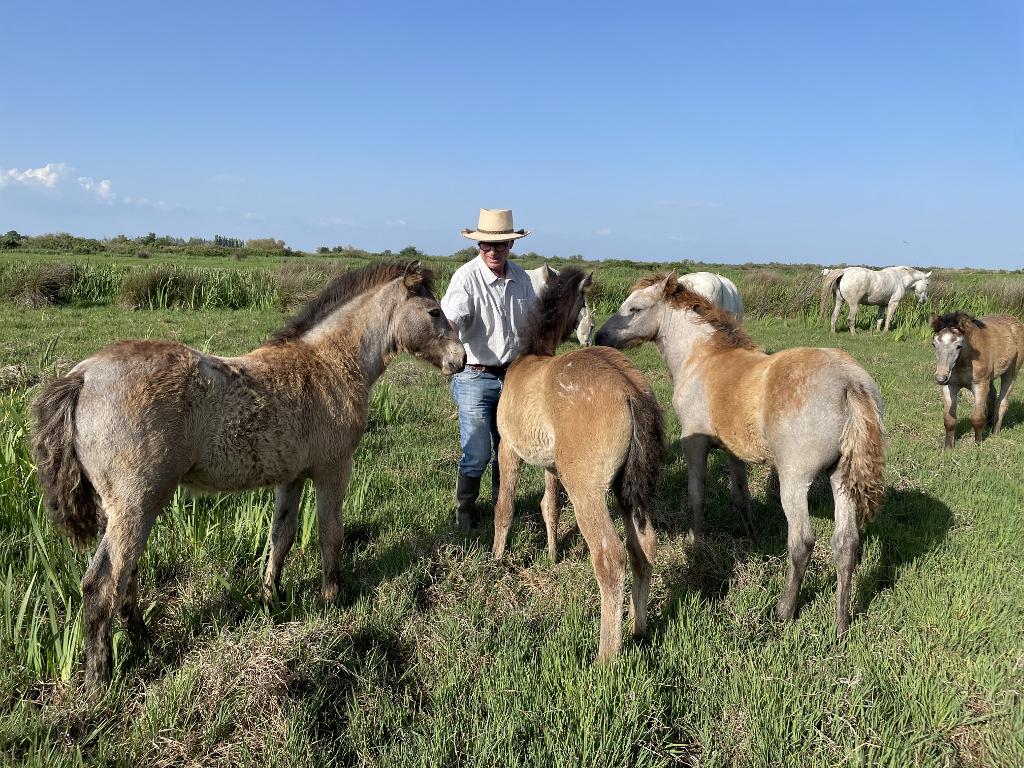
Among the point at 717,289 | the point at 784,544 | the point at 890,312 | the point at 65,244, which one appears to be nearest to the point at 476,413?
the point at 784,544

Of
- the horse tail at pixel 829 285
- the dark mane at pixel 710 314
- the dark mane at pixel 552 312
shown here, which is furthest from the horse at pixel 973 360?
the horse tail at pixel 829 285

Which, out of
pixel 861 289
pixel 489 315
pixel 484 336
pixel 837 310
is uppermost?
pixel 861 289

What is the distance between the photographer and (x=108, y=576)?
2.93m

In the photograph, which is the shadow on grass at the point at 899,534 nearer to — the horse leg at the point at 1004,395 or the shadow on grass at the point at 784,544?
the shadow on grass at the point at 784,544

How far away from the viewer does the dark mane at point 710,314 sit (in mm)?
5254

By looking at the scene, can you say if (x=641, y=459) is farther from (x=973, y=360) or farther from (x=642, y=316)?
(x=973, y=360)

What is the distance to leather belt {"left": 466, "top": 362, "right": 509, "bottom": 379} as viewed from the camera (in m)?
5.32

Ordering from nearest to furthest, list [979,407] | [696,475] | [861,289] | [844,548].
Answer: [844,548] → [696,475] → [979,407] → [861,289]

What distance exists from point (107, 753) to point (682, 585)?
349 centimetres

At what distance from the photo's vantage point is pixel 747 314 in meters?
22.6

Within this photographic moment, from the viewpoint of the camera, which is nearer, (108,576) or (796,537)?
(108,576)

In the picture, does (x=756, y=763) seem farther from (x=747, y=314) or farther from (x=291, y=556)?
(x=747, y=314)

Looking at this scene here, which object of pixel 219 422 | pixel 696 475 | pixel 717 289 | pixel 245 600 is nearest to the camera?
pixel 219 422

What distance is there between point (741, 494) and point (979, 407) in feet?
18.2
